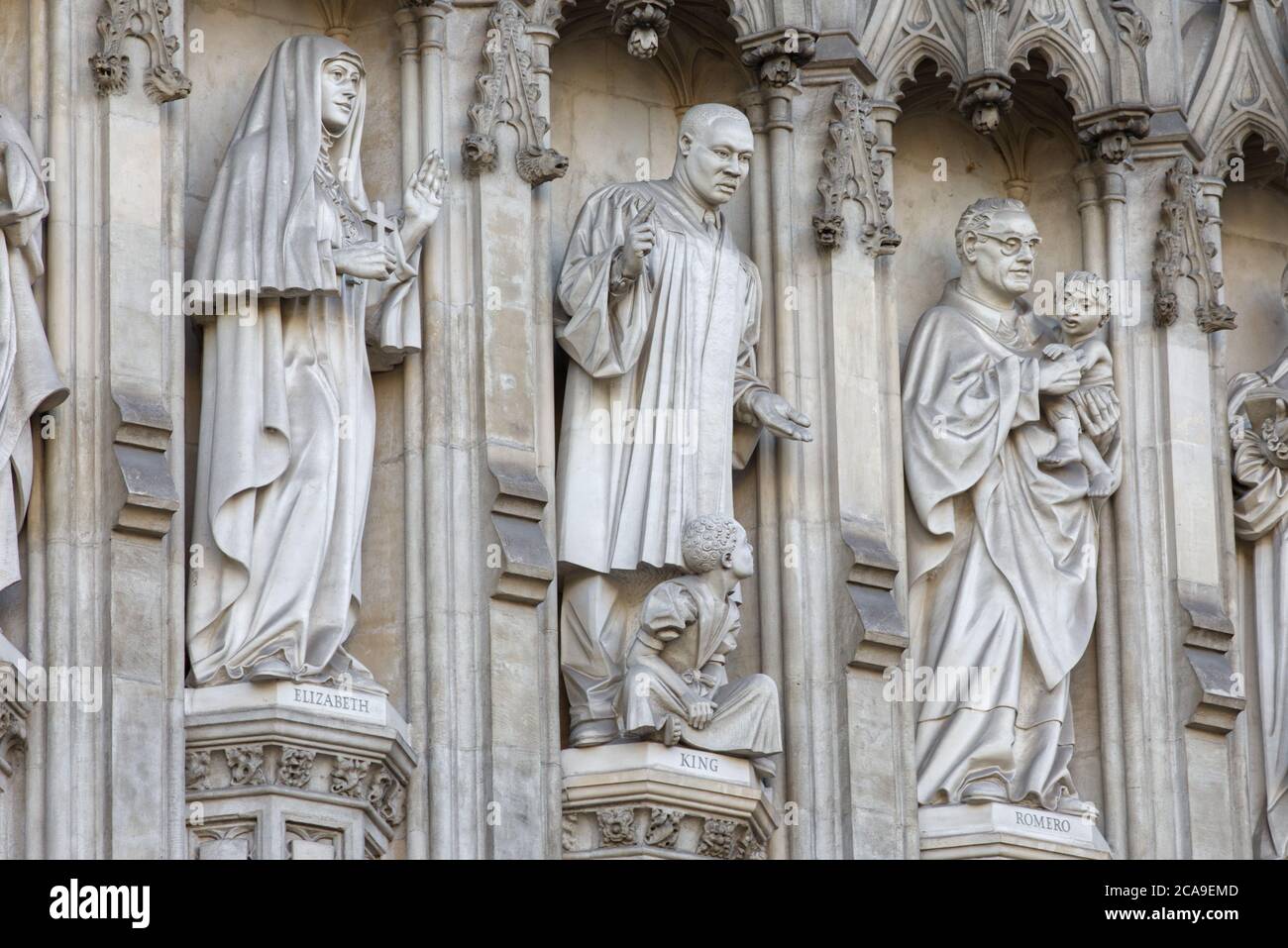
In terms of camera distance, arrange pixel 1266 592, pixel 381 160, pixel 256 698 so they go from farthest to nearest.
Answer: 1. pixel 1266 592
2. pixel 381 160
3. pixel 256 698

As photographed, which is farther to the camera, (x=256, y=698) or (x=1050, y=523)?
(x=1050, y=523)

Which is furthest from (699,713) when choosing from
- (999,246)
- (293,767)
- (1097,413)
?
(999,246)

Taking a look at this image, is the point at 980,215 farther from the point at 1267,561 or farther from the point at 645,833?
the point at 645,833

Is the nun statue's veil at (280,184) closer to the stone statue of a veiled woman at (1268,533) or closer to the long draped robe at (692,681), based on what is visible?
the long draped robe at (692,681)

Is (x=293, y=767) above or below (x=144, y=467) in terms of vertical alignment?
below

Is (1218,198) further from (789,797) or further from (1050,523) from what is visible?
(789,797)

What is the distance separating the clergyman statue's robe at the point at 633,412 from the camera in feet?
73.8

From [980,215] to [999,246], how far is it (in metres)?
0.20

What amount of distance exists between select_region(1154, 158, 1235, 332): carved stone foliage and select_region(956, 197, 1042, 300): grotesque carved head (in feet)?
2.67

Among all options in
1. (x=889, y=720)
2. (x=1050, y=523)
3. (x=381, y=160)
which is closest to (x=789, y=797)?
(x=889, y=720)

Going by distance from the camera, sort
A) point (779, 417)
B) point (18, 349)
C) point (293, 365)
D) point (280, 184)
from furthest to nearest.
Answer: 1. point (779, 417)
2. point (280, 184)
3. point (293, 365)
4. point (18, 349)

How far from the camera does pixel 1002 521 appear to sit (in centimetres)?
2389
